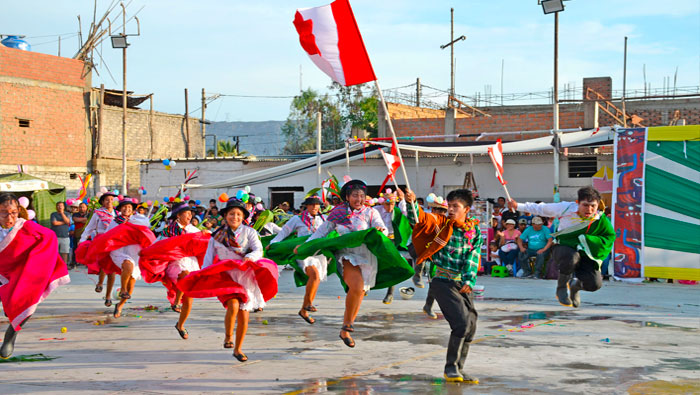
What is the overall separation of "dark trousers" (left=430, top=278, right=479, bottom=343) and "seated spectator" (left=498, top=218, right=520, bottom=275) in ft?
33.7

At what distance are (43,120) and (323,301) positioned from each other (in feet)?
79.1

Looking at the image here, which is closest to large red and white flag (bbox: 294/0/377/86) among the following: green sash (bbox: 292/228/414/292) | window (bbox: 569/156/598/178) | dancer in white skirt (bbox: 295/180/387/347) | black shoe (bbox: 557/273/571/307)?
dancer in white skirt (bbox: 295/180/387/347)

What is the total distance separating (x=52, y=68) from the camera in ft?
107

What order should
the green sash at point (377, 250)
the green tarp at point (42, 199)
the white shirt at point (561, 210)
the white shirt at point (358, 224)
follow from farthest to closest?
the green tarp at point (42, 199) → the white shirt at point (561, 210) → the white shirt at point (358, 224) → the green sash at point (377, 250)

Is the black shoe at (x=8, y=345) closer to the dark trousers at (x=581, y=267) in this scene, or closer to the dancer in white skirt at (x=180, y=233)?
the dancer in white skirt at (x=180, y=233)

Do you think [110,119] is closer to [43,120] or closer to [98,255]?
[43,120]

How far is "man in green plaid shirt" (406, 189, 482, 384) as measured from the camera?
6.28m

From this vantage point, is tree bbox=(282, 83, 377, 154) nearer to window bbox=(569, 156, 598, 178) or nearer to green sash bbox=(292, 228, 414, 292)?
window bbox=(569, 156, 598, 178)

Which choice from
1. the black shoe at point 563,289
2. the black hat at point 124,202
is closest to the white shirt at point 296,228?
the black hat at point 124,202

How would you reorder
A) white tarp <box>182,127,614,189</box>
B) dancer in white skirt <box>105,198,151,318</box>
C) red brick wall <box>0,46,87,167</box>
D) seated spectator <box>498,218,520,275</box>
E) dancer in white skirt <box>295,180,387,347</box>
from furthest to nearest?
red brick wall <box>0,46,87,167</box> < white tarp <box>182,127,614,189</box> < seated spectator <box>498,218,520,275</box> < dancer in white skirt <box>105,198,151,318</box> < dancer in white skirt <box>295,180,387,347</box>

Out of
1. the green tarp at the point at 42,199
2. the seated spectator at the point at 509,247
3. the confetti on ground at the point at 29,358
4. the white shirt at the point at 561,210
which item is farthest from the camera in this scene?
the green tarp at the point at 42,199

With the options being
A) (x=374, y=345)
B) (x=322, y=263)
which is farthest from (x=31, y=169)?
(x=374, y=345)

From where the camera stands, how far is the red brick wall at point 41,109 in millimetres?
31016

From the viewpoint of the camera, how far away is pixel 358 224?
27.0 ft
